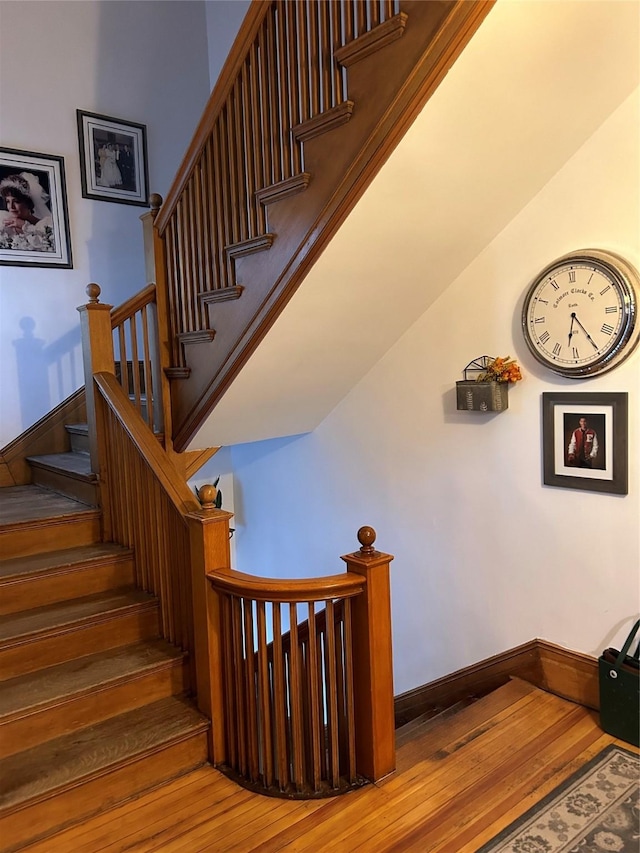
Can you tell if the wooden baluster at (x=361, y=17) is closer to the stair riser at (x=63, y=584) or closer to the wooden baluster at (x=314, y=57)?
the wooden baluster at (x=314, y=57)

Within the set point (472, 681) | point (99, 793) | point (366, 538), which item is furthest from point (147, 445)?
Answer: point (472, 681)

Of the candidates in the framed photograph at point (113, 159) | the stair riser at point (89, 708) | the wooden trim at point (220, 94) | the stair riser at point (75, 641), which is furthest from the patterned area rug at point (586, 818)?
the framed photograph at point (113, 159)

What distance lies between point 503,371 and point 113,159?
3236 mm

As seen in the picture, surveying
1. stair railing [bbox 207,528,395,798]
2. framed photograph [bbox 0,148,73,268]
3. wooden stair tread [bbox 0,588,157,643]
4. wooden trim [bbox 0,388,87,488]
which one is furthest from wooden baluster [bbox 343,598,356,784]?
framed photograph [bbox 0,148,73,268]

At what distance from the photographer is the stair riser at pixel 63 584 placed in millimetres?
Answer: 2535

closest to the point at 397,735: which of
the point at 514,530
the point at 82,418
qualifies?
the point at 514,530

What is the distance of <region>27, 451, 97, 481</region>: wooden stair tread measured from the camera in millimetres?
3140

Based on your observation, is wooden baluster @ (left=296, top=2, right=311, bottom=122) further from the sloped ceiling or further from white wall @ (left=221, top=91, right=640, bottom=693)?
white wall @ (left=221, top=91, right=640, bottom=693)

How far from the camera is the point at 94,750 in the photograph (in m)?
2.10

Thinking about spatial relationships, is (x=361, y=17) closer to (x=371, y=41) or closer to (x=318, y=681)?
(x=371, y=41)

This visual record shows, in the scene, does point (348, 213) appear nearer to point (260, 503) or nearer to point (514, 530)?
point (514, 530)

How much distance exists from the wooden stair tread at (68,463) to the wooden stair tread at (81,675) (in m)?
0.90

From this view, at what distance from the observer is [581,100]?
212 centimetres

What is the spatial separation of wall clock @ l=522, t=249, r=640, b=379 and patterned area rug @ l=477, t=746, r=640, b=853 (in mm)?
1477
